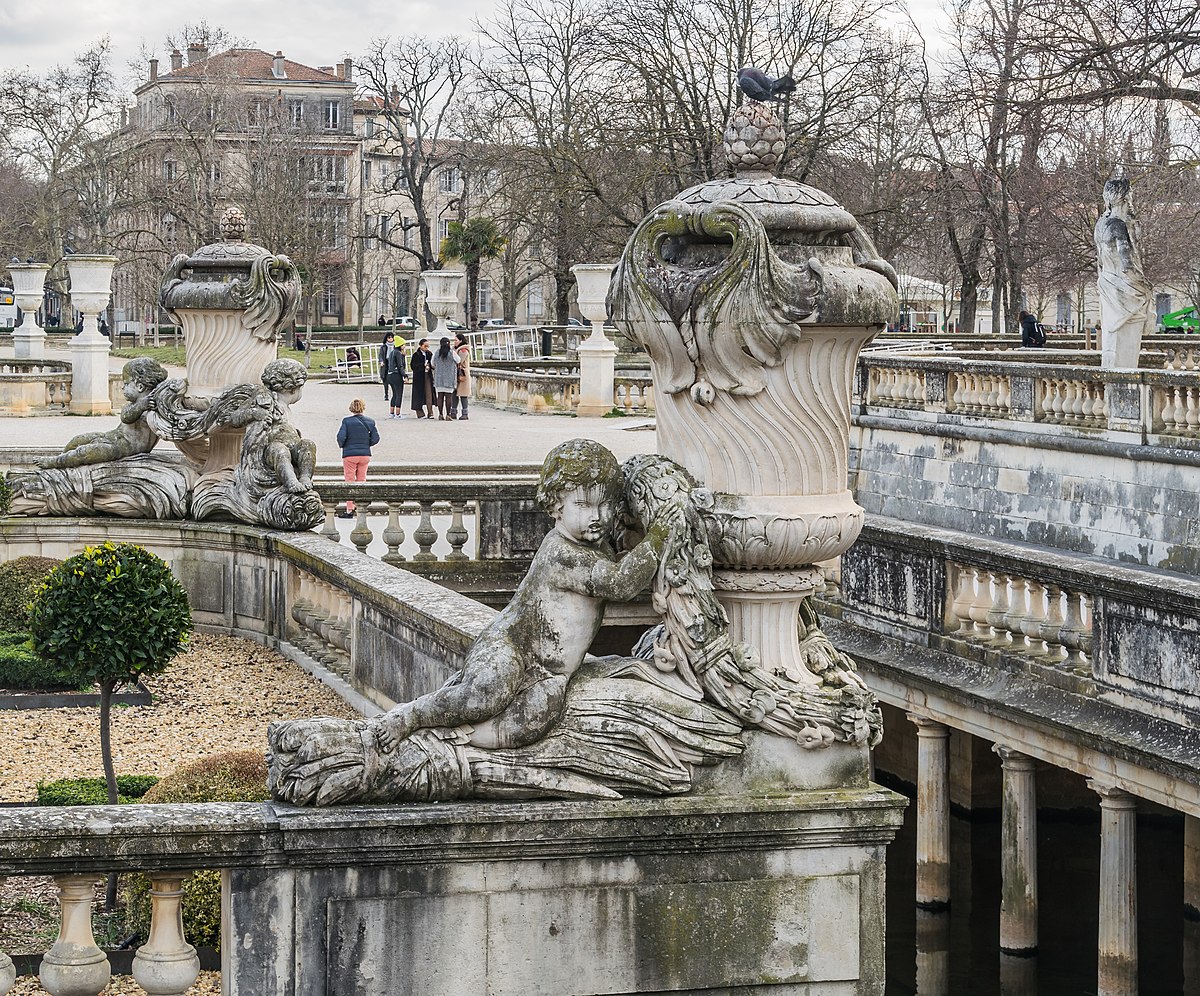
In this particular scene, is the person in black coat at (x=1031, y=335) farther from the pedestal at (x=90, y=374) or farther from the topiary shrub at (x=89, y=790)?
the topiary shrub at (x=89, y=790)

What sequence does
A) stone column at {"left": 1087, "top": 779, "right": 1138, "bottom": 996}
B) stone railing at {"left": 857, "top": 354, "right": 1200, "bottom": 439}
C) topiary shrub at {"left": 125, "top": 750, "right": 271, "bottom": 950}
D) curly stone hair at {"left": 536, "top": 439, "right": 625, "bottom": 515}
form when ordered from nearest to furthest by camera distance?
curly stone hair at {"left": 536, "top": 439, "right": 625, "bottom": 515} < topiary shrub at {"left": 125, "top": 750, "right": 271, "bottom": 950} < stone column at {"left": 1087, "top": 779, "right": 1138, "bottom": 996} < stone railing at {"left": 857, "top": 354, "right": 1200, "bottom": 439}

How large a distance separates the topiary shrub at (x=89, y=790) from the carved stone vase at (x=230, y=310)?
5.04 metres

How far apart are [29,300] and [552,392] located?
1186cm

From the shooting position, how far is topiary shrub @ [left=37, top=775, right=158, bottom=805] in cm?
873

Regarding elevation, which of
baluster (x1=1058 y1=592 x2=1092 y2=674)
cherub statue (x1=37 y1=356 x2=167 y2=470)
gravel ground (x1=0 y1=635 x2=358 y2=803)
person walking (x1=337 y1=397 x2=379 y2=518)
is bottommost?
gravel ground (x1=0 y1=635 x2=358 y2=803)

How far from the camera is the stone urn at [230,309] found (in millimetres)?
13812

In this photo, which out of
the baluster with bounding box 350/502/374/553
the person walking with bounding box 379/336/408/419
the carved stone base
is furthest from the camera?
the person walking with bounding box 379/336/408/419

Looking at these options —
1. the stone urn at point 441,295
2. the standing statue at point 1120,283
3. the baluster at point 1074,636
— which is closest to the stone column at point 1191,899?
the baluster at point 1074,636

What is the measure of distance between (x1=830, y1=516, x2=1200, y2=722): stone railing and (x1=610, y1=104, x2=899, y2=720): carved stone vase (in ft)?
17.5

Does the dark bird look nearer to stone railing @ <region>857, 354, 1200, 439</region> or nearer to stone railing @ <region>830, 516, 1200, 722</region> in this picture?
stone railing @ <region>830, 516, 1200, 722</region>

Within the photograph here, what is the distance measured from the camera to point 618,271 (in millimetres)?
5863

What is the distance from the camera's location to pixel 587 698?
5.46 m

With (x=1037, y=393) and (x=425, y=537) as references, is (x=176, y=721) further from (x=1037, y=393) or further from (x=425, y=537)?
(x=1037, y=393)

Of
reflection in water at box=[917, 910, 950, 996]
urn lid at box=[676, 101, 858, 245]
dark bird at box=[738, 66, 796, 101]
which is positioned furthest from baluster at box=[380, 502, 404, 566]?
urn lid at box=[676, 101, 858, 245]
